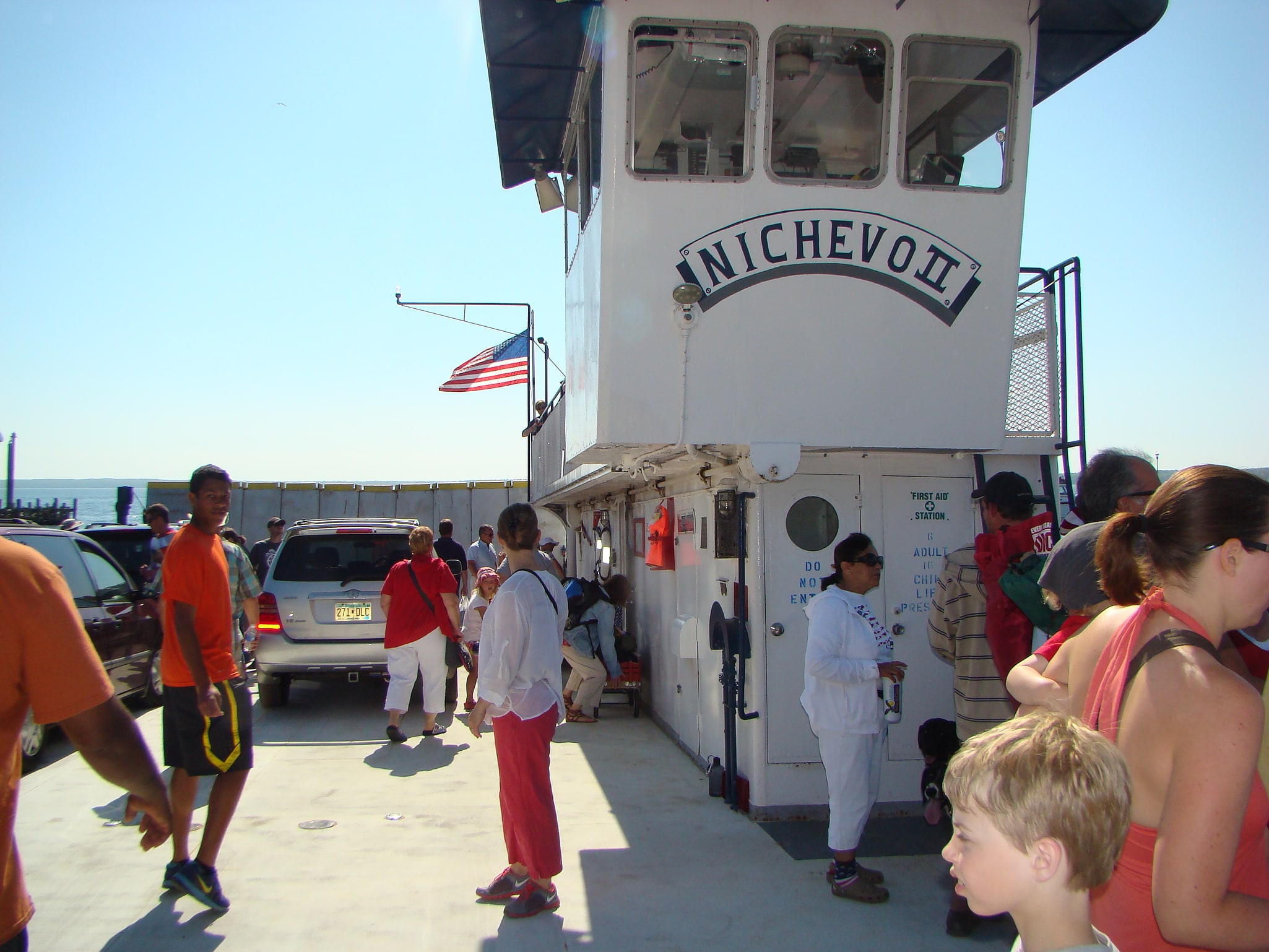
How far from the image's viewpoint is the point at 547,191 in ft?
28.4

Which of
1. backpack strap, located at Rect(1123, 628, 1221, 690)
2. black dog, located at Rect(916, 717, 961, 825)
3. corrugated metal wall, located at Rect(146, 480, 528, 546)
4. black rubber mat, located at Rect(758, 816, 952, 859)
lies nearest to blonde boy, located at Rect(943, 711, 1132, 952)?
backpack strap, located at Rect(1123, 628, 1221, 690)

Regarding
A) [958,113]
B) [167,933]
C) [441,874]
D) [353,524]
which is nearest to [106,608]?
[353,524]

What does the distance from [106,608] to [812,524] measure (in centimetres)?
602

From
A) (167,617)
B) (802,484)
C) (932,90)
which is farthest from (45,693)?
(932,90)

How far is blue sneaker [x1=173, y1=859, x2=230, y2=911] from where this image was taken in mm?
4207

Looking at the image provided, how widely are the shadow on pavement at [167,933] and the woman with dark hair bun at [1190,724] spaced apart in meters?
3.69

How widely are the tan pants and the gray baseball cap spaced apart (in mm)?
→ 5875

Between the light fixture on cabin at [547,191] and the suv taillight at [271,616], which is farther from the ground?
the light fixture on cabin at [547,191]

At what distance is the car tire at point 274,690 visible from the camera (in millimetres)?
9164

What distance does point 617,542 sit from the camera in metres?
10.6

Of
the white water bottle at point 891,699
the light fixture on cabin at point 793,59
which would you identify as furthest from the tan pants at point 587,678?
the light fixture on cabin at point 793,59

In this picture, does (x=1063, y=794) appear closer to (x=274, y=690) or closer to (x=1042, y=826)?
(x=1042, y=826)

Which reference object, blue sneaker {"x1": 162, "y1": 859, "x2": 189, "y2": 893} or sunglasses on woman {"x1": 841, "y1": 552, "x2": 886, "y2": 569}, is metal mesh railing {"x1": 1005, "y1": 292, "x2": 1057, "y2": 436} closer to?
sunglasses on woman {"x1": 841, "y1": 552, "x2": 886, "y2": 569}

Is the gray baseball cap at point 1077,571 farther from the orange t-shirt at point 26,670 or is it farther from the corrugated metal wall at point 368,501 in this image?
the corrugated metal wall at point 368,501
